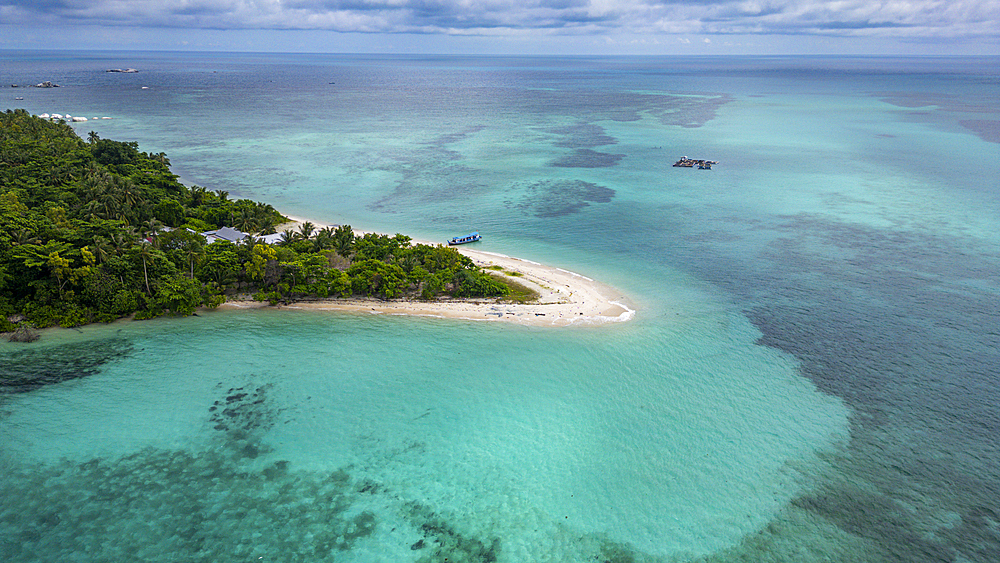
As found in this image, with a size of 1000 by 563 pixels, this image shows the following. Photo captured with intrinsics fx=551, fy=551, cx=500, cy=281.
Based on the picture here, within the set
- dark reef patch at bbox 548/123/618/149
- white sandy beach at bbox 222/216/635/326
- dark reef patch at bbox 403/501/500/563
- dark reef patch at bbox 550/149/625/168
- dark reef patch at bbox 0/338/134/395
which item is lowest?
dark reef patch at bbox 403/501/500/563

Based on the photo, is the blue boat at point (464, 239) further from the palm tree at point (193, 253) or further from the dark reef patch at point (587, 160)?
the dark reef patch at point (587, 160)

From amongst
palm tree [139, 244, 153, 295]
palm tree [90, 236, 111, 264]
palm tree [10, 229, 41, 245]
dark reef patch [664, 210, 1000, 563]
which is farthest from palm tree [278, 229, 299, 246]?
dark reef patch [664, 210, 1000, 563]

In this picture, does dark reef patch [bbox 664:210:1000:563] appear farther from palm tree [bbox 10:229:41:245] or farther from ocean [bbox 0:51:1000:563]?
palm tree [bbox 10:229:41:245]

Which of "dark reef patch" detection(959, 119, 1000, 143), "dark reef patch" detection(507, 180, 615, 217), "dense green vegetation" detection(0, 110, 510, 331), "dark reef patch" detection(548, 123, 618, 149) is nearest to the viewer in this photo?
"dense green vegetation" detection(0, 110, 510, 331)

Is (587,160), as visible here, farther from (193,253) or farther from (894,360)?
(193,253)

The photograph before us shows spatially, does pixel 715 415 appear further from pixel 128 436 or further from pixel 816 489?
pixel 128 436

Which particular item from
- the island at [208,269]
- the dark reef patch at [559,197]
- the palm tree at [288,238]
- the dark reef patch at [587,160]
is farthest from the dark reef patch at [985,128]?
the palm tree at [288,238]

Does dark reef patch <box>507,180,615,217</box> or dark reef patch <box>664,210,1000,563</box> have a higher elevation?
dark reef patch <box>507,180,615,217</box>

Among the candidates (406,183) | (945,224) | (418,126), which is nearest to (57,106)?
(418,126)
